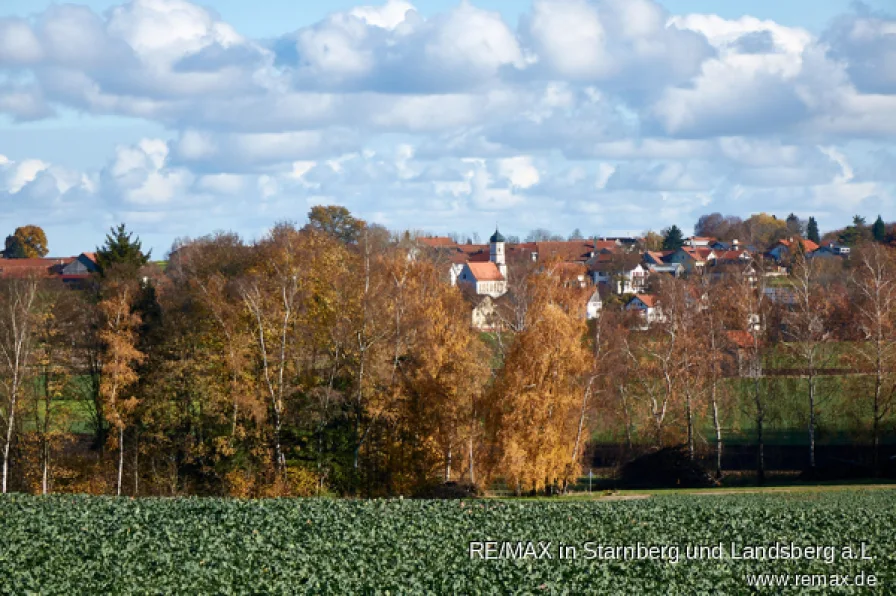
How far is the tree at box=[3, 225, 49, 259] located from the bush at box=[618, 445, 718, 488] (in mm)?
133147

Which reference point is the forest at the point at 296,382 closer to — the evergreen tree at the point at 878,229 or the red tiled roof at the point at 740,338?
the red tiled roof at the point at 740,338

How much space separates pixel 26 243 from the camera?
160625 mm

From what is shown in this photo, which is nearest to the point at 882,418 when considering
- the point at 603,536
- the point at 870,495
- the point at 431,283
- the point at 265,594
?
the point at 870,495

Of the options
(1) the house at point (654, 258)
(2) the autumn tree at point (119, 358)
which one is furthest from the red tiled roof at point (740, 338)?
(1) the house at point (654, 258)

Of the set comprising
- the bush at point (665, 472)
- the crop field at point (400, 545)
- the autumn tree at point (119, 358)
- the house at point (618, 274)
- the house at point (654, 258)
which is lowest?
the bush at point (665, 472)

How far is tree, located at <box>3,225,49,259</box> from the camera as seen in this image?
159 metres

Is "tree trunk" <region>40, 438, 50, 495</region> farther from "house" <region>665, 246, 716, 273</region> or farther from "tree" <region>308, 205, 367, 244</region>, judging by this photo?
"house" <region>665, 246, 716, 273</region>

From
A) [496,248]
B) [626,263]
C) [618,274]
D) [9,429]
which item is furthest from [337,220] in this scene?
[496,248]

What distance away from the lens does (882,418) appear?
5872 cm

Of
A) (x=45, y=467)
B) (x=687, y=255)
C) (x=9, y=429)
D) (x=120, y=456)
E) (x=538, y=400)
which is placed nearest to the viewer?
(x=9, y=429)

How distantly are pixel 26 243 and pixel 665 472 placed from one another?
13831cm

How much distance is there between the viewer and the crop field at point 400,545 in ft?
→ 60.0

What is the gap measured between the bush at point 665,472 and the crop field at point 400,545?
74.8ft

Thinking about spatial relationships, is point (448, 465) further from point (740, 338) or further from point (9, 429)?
point (740, 338)
